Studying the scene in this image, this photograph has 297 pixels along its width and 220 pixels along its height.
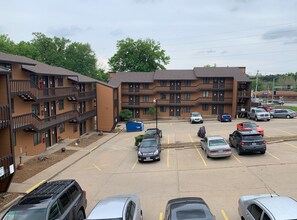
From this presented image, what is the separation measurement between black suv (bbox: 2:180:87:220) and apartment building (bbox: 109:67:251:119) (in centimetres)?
4188

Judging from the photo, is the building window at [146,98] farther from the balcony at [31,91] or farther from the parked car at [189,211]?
the parked car at [189,211]

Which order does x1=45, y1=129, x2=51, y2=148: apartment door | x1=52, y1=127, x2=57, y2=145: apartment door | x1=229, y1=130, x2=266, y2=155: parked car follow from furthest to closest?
x1=52, y1=127, x2=57, y2=145: apartment door
x1=45, y1=129, x2=51, y2=148: apartment door
x1=229, y1=130, x2=266, y2=155: parked car

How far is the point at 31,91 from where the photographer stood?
74.8ft

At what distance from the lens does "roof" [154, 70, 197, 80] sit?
52341 millimetres

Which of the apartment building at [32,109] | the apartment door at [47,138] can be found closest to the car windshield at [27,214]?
the apartment building at [32,109]

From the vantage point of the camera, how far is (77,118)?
111 feet

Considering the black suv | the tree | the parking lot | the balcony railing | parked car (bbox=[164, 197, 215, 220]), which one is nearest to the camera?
parked car (bbox=[164, 197, 215, 220])

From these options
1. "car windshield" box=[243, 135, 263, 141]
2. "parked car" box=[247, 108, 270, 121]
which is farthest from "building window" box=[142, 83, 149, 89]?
"car windshield" box=[243, 135, 263, 141]

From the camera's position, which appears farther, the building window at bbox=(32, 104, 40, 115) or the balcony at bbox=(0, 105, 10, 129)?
the building window at bbox=(32, 104, 40, 115)

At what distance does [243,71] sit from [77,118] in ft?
116

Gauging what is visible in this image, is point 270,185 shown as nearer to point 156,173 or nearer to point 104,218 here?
point 156,173

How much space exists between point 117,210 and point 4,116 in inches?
354

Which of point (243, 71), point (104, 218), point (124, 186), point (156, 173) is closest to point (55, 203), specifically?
point (104, 218)

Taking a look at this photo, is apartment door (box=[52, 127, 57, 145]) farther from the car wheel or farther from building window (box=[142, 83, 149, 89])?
building window (box=[142, 83, 149, 89])
